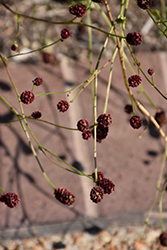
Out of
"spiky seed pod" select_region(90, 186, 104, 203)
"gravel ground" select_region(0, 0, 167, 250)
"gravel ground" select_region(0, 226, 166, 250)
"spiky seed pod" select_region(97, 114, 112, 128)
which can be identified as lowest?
"gravel ground" select_region(0, 226, 166, 250)

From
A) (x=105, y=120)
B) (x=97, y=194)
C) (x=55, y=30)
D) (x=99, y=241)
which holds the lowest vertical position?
(x=99, y=241)

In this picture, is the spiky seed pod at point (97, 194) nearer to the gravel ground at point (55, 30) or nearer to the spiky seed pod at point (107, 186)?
the spiky seed pod at point (107, 186)

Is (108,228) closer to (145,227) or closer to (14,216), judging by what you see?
(145,227)

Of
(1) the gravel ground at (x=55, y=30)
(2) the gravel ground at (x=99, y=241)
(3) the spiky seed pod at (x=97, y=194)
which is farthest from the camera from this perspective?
(1) the gravel ground at (x=55, y=30)

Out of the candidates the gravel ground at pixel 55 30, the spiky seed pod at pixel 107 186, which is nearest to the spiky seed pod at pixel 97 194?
the spiky seed pod at pixel 107 186

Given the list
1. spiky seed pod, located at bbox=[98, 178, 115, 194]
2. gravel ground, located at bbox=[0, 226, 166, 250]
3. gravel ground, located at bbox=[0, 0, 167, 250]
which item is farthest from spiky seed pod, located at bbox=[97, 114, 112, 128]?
gravel ground, located at bbox=[0, 0, 167, 250]

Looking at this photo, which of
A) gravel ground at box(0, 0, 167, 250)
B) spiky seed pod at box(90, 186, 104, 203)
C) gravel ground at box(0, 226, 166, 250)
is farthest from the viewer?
gravel ground at box(0, 0, 167, 250)

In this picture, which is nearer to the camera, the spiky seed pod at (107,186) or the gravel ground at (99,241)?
the spiky seed pod at (107,186)

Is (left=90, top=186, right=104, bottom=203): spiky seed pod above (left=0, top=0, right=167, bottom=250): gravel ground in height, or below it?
below

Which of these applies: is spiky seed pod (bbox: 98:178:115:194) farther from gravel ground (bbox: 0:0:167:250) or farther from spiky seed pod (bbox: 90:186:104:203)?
gravel ground (bbox: 0:0:167:250)

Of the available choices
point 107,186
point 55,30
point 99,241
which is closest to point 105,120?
point 107,186

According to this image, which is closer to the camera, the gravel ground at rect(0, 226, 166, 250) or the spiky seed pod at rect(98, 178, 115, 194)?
the spiky seed pod at rect(98, 178, 115, 194)

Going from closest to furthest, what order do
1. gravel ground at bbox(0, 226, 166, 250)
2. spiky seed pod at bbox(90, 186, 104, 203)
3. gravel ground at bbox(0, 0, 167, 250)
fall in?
spiky seed pod at bbox(90, 186, 104, 203), gravel ground at bbox(0, 226, 166, 250), gravel ground at bbox(0, 0, 167, 250)

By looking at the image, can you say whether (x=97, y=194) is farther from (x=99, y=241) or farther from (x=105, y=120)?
(x=99, y=241)
